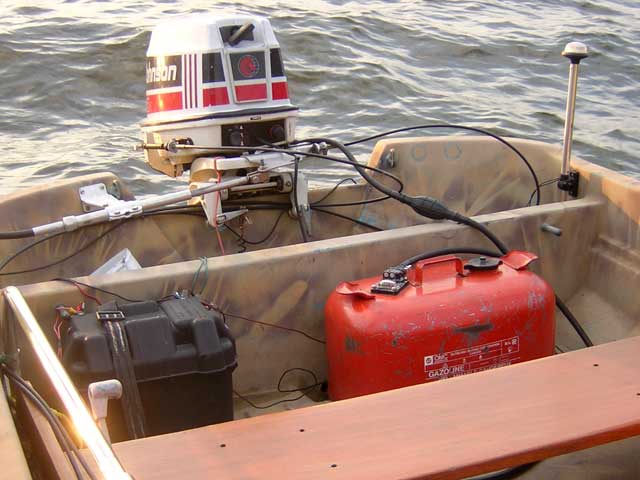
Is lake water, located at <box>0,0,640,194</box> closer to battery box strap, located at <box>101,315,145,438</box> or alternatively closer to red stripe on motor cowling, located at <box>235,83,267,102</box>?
red stripe on motor cowling, located at <box>235,83,267,102</box>

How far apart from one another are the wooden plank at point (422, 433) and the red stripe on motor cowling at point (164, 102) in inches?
55.6

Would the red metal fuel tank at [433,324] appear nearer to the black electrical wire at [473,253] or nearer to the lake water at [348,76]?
the black electrical wire at [473,253]

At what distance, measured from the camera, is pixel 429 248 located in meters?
2.95

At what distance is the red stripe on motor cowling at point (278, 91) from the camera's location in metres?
3.04

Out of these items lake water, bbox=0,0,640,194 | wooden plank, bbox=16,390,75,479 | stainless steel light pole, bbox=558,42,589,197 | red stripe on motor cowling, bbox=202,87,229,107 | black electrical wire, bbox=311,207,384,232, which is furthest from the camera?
lake water, bbox=0,0,640,194

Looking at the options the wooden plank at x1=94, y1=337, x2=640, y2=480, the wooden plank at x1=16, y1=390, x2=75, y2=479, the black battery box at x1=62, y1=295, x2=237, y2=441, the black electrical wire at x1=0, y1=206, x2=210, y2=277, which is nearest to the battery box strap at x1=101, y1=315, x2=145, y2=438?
the black battery box at x1=62, y1=295, x2=237, y2=441

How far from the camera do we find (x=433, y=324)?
250 centimetres

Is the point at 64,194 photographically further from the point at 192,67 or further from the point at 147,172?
the point at 147,172

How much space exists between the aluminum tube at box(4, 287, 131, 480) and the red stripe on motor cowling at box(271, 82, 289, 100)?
130 centimetres

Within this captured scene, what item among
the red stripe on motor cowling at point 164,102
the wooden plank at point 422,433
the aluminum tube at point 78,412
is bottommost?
the wooden plank at point 422,433

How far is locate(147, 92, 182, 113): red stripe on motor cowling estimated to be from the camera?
118 inches

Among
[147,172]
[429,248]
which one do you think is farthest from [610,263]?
[147,172]

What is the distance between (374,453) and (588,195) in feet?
6.10

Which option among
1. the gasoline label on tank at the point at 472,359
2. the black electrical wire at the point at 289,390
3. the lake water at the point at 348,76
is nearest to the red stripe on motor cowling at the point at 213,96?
the black electrical wire at the point at 289,390
